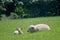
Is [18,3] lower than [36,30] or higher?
lower

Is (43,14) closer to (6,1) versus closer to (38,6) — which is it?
(38,6)

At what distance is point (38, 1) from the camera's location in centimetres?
4019

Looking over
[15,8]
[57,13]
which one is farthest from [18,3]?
[57,13]

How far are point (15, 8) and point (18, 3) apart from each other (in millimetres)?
884

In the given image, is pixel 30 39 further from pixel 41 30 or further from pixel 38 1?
pixel 38 1

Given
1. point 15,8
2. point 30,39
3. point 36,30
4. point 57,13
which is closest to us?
point 30,39

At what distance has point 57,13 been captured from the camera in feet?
124

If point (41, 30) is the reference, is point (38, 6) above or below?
below

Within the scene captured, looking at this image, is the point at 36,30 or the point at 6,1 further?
the point at 6,1

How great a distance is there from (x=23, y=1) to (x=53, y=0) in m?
4.80

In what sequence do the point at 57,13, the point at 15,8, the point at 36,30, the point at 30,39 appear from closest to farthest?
the point at 30,39
the point at 36,30
the point at 57,13
the point at 15,8

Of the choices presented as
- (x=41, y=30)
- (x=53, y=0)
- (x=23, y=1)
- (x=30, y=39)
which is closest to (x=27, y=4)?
(x=23, y=1)

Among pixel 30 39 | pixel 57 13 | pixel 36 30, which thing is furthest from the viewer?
pixel 57 13

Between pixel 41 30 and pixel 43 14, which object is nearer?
pixel 41 30
